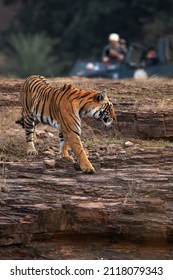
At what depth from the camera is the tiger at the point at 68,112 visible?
13.8 meters

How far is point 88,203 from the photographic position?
12641 mm

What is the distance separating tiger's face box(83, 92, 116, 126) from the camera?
1398cm

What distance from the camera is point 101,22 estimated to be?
5081 centimetres

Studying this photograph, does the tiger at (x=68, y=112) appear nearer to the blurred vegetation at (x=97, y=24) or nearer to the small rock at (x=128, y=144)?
the small rock at (x=128, y=144)

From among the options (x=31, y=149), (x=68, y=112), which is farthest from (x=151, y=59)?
(x=68, y=112)

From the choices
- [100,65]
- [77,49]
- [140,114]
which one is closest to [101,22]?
[77,49]

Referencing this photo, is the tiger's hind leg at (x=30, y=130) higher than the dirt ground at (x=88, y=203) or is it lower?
higher

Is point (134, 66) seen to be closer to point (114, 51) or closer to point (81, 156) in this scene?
point (114, 51)

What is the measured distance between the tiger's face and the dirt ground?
482mm

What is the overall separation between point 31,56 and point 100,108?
3295 cm

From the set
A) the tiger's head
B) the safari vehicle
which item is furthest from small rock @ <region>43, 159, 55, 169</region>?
the safari vehicle

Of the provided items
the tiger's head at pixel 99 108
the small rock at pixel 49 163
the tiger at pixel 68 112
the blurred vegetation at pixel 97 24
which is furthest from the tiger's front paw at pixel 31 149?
the blurred vegetation at pixel 97 24

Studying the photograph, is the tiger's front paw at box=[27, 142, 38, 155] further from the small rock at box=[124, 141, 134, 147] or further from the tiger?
the small rock at box=[124, 141, 134, 147]

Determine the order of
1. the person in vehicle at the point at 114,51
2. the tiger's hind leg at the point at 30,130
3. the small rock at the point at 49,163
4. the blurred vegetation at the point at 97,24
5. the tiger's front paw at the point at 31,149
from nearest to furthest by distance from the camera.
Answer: the small rock at the point at 49,163 → the tiger's front paw at the point at 31,149 → the tiger's hind leg at the point at 30,130 → the person in vehicle at the point at 114,51 → the blurred vegetation at the point at 97,24
